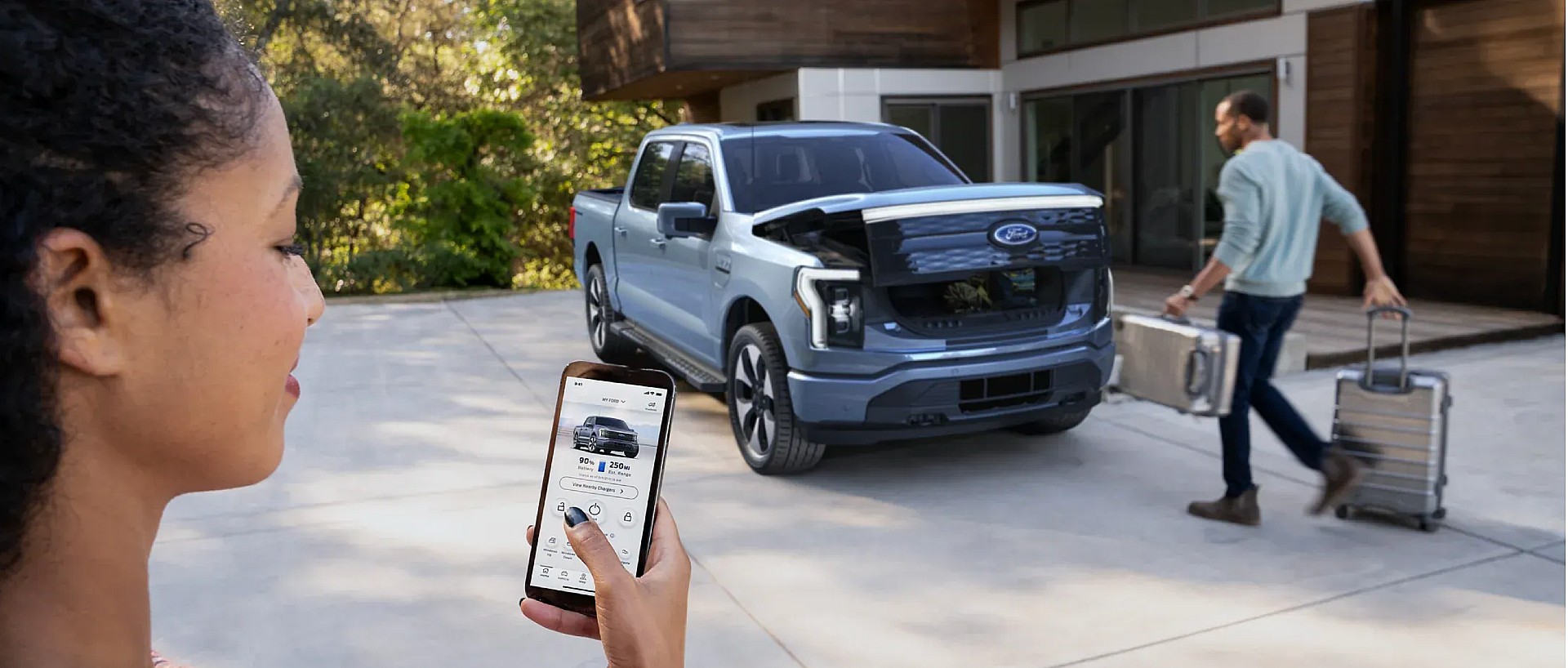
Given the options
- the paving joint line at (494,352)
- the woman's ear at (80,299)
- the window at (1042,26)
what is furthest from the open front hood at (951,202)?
the window at (1042,26)

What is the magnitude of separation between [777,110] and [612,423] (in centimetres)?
1801

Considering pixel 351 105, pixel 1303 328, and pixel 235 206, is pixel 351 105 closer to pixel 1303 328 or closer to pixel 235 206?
pixel 1303 328

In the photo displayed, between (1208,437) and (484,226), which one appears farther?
(484,226)

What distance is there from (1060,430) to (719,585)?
300 cm

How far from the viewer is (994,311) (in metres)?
6.19

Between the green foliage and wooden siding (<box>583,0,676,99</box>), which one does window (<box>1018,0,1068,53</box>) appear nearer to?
wooden siding (<box>583,0,676,99</box>)

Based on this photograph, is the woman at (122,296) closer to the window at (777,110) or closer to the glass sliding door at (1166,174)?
the glass sliding door at (1166,174)

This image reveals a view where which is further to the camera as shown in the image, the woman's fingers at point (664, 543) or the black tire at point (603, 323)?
the black tire at point (603, 323)

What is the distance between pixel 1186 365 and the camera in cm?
541

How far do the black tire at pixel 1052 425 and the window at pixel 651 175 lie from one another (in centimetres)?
281

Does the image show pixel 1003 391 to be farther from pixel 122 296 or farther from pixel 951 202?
pixel 122 296

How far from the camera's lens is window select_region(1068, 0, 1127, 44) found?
1565 cm

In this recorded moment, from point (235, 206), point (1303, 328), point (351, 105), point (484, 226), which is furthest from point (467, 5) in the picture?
point (235, 206)

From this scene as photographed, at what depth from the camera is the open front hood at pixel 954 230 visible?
5.78 m
